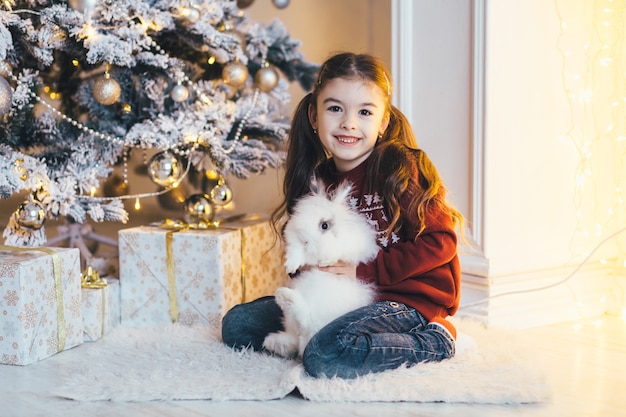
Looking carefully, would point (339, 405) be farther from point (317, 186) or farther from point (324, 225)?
point (317, 186)

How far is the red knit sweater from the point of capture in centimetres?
154

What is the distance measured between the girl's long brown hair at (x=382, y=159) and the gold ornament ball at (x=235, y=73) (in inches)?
16.6

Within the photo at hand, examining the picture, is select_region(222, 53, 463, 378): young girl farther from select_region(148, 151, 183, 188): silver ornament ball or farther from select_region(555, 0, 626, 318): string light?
select_region(555, 0, 626, 318): string light

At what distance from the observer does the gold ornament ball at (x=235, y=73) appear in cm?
214

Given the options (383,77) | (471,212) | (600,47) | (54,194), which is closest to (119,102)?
(54,194)

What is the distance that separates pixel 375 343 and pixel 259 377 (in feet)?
0.78

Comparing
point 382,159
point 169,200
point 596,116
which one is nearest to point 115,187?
point 169,200

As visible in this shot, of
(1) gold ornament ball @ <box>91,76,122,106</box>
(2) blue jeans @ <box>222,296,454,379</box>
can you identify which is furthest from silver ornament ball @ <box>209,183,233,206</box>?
(2) blue jeans @ <box>222,296,454,379</box>

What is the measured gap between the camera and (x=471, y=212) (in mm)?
1952

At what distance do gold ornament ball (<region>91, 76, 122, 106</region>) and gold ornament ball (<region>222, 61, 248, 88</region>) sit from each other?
0.33 m

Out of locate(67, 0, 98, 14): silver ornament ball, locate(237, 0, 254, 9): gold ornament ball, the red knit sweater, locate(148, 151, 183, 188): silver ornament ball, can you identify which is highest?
locate(237, 0, 254, 9): gold ornament ball

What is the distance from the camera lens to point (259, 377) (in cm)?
150

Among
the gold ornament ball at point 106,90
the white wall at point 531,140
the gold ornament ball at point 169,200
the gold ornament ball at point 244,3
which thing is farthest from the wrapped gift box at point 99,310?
the gold ornament ball at point 169,200

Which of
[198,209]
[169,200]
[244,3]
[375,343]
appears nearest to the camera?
[375,343]
